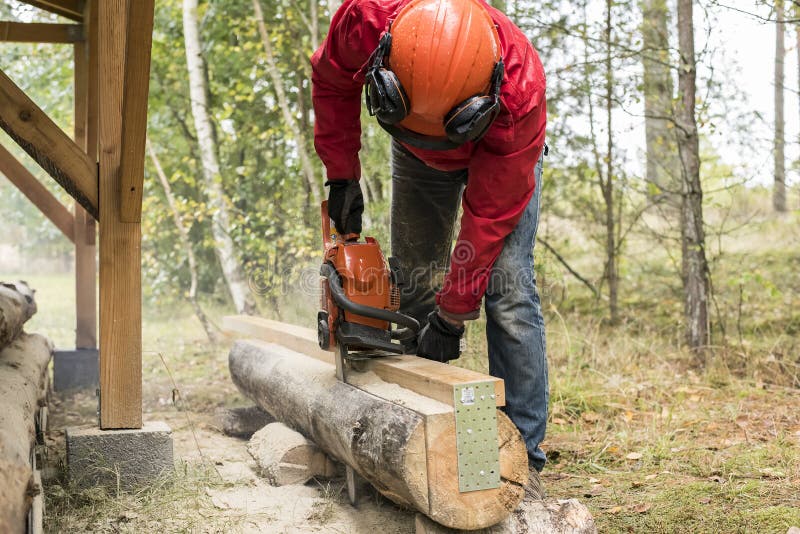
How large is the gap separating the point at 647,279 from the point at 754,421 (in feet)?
15.0

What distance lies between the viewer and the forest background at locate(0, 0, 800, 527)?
172 inches

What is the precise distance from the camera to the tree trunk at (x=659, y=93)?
6.54 metres

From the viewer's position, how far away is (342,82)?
3299 mm

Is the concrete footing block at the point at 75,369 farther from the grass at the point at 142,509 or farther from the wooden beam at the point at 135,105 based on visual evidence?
the wooden beam at the point at 135,105

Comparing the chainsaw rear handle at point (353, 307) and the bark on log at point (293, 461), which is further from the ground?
the chainsaw rear handle at point (353, 307)

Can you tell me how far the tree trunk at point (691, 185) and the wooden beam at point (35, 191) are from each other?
5242 mm

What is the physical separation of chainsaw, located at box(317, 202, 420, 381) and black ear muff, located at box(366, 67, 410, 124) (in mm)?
681

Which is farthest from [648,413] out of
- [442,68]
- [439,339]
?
[442,68]

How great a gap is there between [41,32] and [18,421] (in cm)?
404

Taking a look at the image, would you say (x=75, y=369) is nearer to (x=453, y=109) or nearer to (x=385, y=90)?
(x=385, y=90)

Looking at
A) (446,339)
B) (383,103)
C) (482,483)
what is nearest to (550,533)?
(482,483)

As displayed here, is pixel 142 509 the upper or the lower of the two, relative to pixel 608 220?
lower

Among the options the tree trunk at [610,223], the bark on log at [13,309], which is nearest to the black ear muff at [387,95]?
the bark on log at [13,309]

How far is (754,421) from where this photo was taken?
4398mm
